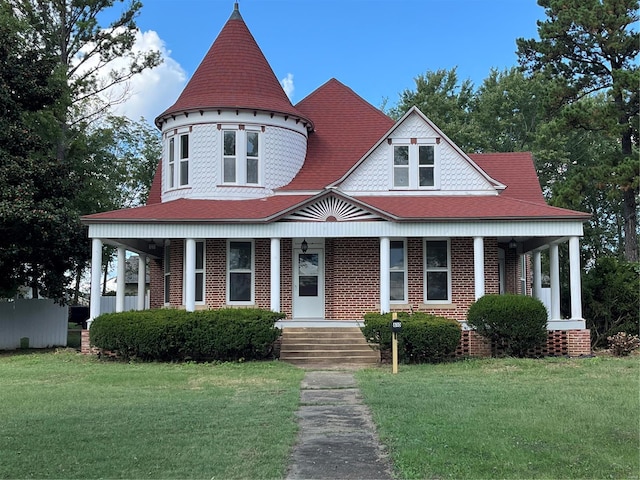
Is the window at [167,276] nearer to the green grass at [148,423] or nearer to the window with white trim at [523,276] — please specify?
the green grass at [148,423]

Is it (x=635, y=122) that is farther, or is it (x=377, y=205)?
(x=635, y=122)

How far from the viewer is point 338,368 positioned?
15391mm

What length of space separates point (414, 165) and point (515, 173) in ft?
14.4

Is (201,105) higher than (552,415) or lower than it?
higher

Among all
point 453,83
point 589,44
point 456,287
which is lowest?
point 456,287

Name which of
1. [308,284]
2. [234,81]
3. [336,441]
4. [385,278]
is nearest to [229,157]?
[234,81]

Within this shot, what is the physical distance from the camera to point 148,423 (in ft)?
28.4

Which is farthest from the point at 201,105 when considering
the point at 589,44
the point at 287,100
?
the point at 589,44

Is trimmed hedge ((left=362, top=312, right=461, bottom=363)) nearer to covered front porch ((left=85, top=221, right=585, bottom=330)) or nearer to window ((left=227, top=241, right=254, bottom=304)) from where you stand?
covered front porch ((left=85, top=221, right=585, bottom=330))

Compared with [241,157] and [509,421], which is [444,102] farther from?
[509,421]

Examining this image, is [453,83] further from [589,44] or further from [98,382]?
[98,382]

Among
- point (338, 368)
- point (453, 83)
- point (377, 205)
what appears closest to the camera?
point (338, 368)

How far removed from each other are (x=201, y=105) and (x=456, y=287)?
31.1ft

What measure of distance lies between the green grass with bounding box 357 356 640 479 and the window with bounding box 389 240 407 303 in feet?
18.1
